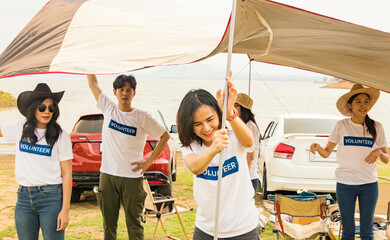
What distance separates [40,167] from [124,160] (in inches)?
41.7

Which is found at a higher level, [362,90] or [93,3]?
[93,3]

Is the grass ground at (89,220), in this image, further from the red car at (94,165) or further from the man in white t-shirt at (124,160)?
the man in white t-shirt at (124,160)

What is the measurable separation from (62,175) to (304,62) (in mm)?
2310

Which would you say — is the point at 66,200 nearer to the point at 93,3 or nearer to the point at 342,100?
the point at 93,3

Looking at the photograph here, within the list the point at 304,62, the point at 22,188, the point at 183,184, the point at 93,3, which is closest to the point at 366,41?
the point at 304,62

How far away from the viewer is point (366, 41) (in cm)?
287

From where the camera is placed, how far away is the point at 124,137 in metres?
4.04

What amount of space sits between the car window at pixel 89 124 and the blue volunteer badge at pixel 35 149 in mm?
3656

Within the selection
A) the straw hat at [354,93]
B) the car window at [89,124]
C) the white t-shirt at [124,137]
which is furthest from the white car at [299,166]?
the white t-shirt at [124,137]

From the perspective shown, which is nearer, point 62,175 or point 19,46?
point 19,46

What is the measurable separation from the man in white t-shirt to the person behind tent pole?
1618 millimetres

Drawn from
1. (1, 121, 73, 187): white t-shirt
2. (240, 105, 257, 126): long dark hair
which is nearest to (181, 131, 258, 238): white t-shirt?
(1, 121, 73, 187): white t-shirt

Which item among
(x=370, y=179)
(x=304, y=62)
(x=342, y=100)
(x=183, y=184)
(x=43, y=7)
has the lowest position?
(x=183, y=184)

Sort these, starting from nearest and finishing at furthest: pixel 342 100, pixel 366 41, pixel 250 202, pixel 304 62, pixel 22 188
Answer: pixel 250 202 → pixel 366 41 → pixel 22 188 → pixel 304 62 → pixel 342 100
